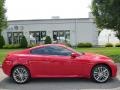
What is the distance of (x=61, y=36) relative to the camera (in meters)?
53.0

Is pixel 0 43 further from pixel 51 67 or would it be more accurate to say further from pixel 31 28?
pixel 51 67

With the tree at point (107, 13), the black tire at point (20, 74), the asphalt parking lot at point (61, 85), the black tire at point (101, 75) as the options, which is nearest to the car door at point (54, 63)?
the black tire at point (20, 74)

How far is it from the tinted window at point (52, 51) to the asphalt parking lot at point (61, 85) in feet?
3.51

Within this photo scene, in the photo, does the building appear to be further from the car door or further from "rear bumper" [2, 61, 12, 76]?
"rear bumper" [2, 61, 12, 76]

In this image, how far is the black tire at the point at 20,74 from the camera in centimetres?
1257

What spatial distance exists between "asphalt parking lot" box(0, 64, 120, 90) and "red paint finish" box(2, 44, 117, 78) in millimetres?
278

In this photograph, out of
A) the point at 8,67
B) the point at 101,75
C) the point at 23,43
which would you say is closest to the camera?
the point at 101,75

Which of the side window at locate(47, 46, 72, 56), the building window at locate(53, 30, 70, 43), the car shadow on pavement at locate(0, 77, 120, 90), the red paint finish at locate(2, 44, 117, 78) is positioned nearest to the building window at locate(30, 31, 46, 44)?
the building window at locate(53, 30, 70, 43)

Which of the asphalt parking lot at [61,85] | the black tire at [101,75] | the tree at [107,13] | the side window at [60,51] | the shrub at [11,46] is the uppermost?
the tree at [107,13]

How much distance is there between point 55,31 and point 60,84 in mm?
41194

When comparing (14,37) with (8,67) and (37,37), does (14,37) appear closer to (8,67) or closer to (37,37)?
(37,37)

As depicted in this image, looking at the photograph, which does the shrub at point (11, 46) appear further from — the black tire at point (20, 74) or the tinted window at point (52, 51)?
the black tire at point (20, 74)

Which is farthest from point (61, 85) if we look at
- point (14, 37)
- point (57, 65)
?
point (14, 37)

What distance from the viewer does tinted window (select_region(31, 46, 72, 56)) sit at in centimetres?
1265
